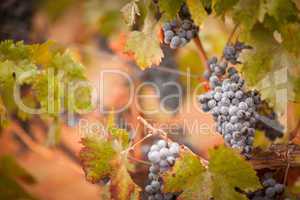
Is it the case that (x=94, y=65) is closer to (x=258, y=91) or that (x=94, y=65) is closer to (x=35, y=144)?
(x=35, y=144)

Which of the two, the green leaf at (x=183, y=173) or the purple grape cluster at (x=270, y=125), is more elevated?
the purple grape cluster at (x=270, y=125)

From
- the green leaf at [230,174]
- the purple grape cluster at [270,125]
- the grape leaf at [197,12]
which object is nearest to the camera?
the green leaf at [230,174]

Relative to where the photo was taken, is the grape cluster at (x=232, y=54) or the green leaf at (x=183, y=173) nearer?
the green leaf at (x=183, y=173)

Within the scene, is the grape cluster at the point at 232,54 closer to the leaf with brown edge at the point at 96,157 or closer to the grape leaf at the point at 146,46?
the grape leaf at the point at 146,46

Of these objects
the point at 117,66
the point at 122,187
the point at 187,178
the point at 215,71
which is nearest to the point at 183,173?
the point at 187,178

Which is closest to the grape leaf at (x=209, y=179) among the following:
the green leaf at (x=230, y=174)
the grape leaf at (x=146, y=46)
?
the green leaf at (x=230, y=174)
